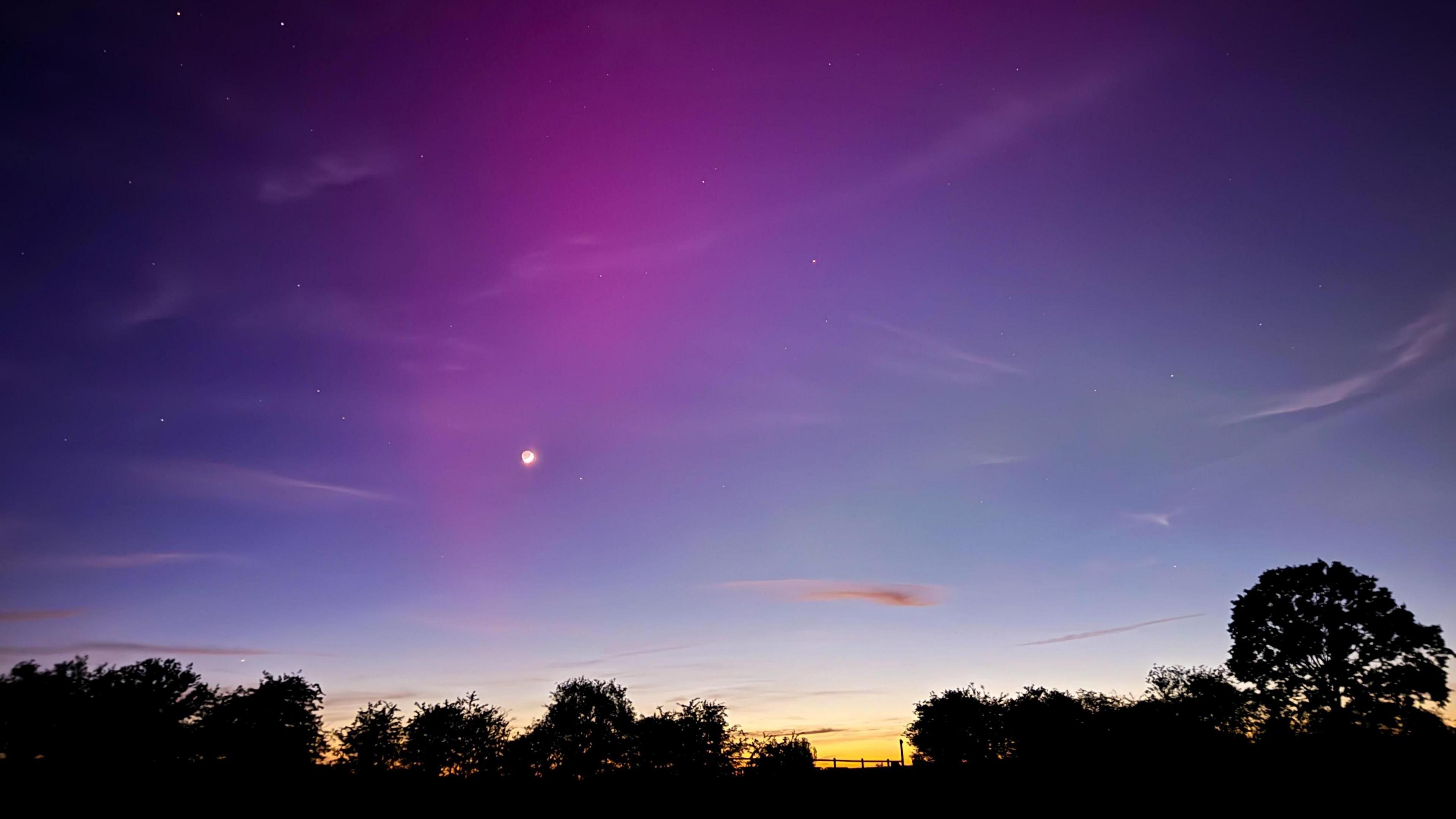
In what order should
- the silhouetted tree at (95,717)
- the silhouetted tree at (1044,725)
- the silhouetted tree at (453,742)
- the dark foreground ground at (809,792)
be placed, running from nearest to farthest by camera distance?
the dark foreground ground at (809,792) < the silhouetted tree at (1044,725) < the silhouetted tree at (95,717) < the silhouetted tree at (453,742)

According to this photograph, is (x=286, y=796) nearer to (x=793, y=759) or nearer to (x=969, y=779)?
(x=793, y=759)

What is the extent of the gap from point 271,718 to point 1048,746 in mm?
89270

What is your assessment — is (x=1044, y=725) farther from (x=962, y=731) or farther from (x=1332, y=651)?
(x=1332, y=651)

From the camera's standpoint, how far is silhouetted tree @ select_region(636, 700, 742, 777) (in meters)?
99.1

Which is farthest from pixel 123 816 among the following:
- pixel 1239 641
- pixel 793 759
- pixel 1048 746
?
pixel 1239 641

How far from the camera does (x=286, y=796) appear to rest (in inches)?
2183

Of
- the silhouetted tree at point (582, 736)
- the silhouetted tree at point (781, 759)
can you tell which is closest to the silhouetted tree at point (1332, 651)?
the silhouetted tree at point (781, 759)

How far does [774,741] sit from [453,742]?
49586mm

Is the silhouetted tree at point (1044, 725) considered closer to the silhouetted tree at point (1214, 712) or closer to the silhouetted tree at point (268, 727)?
the silhouetted tree at point (1214, 712)

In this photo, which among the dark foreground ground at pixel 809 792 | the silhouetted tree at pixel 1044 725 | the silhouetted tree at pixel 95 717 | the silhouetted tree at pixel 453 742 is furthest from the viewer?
the silhouetted tree at pixel 453 742

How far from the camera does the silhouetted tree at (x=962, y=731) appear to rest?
101250mm

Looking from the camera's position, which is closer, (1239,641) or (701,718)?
(1239,641)

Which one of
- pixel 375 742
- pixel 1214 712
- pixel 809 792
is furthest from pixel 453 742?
pixel 1214 712

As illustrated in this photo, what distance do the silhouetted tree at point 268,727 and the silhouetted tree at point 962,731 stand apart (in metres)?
86.2
